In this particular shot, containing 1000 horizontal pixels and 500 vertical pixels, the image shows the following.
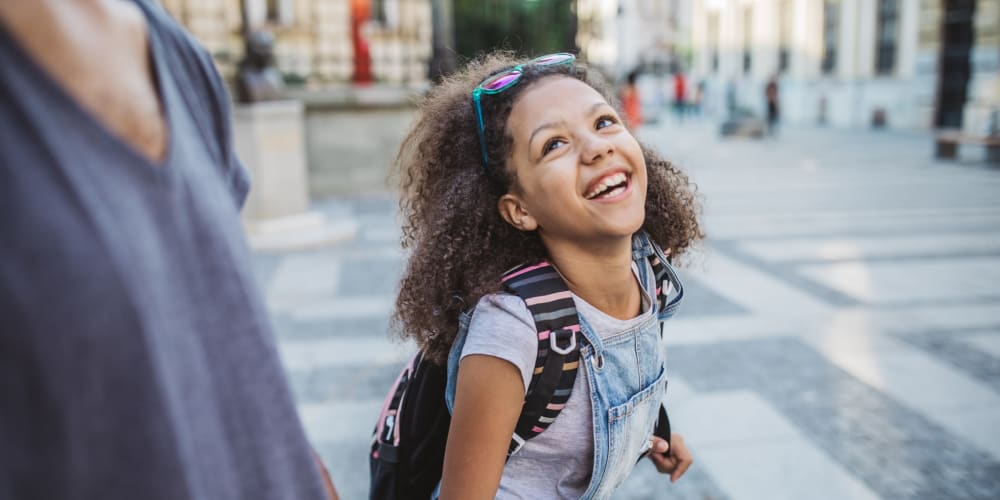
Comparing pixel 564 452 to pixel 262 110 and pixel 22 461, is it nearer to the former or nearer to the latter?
pixel 22 461

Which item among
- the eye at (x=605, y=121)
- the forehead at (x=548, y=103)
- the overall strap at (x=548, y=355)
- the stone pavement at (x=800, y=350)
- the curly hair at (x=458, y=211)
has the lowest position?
the stone pavement at (x=800, y=350)

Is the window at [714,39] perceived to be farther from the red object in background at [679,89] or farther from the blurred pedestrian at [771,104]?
the blurred pedestrian at [771,104]

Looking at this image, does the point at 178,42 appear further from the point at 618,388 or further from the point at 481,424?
the point at 618,388

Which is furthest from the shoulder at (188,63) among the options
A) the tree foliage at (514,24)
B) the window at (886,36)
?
the window at (886,36)

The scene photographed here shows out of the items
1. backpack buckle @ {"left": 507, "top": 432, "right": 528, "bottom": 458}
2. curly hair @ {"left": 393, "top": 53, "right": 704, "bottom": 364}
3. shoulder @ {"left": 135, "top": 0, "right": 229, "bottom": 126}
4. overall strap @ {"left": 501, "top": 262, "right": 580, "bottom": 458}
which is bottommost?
backpack buckle @ {"left": 507, "top": 432, "right": 528, "bottom": 458}

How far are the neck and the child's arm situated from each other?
0.28m

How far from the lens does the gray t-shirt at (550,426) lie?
138 centimetres

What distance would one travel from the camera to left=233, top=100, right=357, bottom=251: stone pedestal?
7449mm

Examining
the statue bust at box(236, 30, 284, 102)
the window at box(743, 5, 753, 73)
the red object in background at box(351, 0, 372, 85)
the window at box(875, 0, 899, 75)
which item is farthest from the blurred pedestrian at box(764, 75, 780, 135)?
the statue bust at box(236, 30, 284, 102)

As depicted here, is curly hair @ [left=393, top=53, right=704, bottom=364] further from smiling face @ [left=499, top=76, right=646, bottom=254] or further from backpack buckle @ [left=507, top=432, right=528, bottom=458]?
backpack buckle @ [left=507, top=432, right=528, bottom=458]

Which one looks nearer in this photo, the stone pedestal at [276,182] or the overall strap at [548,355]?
the overall strap at [548,355]

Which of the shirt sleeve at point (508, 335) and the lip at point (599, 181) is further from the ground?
the lip at point (599, 181)

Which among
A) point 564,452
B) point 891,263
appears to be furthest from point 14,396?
point 891,263

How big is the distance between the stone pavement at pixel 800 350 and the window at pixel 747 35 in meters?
23.6
